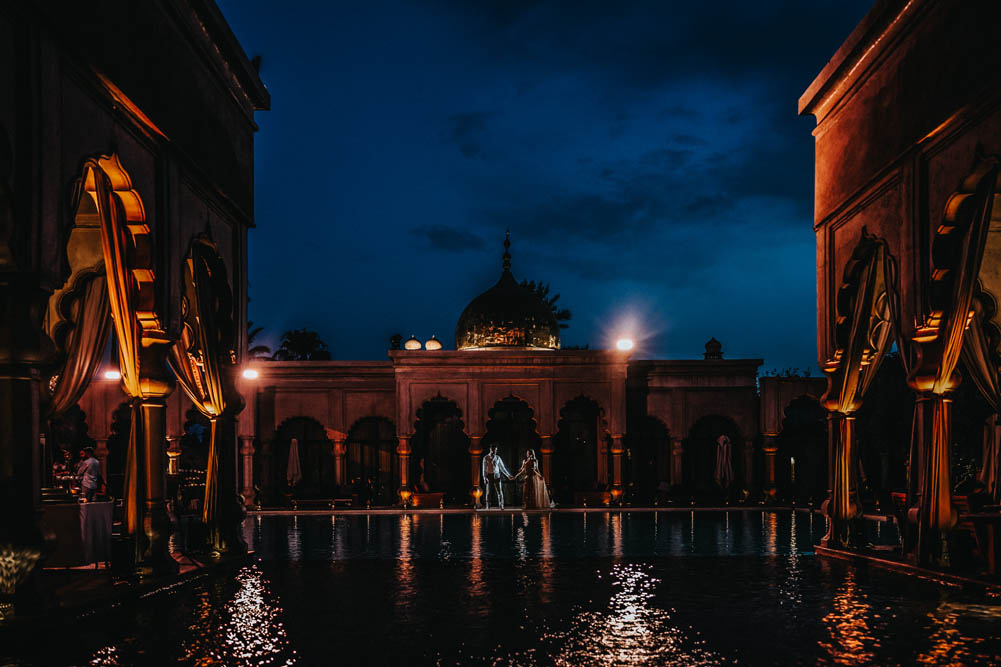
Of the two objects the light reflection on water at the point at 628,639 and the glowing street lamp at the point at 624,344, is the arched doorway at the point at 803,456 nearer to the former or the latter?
the glowing street lamp at the point at 624,344

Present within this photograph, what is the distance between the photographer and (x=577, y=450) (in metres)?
27.1

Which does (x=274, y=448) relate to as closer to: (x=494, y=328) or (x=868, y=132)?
(x=494, y=328)

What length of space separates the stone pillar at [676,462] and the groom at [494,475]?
15.8ft

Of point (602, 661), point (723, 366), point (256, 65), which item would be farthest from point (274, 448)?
point (602, 661)

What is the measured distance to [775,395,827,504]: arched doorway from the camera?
25953 millimetres

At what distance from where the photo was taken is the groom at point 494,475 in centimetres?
2381

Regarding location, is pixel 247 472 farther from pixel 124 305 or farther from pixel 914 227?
pixel 914 227

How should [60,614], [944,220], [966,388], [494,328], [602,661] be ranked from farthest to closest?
[494,328] < [966,388] < [944,220] < [60,614] < [602,661]

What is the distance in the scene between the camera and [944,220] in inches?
357

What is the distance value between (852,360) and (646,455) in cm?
1527

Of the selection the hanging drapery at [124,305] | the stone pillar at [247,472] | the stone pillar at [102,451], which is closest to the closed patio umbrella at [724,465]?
the stone pillar at [247,472]

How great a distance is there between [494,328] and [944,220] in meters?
19.8

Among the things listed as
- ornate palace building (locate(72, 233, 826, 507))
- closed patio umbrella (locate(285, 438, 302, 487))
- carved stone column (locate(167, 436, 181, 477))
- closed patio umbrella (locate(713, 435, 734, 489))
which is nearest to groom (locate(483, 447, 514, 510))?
ornate palace building (locate(72, 233, 826, 507))

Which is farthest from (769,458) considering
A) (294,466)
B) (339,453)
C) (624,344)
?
(294,466)
